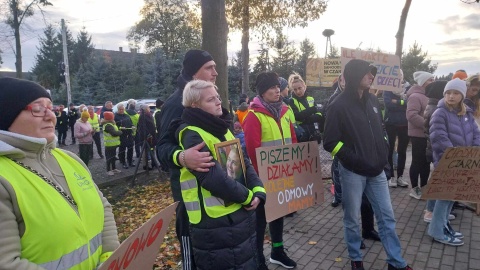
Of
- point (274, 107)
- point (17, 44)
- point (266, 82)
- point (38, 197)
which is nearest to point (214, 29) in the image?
point (266, 82)

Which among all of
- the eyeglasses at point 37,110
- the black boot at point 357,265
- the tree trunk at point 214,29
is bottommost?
the black boot at point 357,265

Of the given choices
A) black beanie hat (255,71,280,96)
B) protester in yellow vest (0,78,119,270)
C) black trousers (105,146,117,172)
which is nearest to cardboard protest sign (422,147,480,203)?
black beanie hat (255,71,280,96)

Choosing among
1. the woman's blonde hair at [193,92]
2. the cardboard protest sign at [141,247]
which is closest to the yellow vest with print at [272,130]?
the woman's blonde hair at [193,92]

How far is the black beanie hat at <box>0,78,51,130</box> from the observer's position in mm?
1572

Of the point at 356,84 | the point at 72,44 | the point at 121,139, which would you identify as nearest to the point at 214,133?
the point at 356,84

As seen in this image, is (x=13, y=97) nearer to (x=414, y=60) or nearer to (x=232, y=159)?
(x=232, y=159)

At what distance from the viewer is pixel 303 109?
5559mm

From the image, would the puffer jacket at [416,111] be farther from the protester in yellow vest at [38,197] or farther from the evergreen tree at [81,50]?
the evergreen tree at [81,50]

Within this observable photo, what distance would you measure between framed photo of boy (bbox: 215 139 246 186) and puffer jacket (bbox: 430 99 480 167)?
2.79 m

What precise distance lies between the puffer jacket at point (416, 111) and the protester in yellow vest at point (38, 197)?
536 cm

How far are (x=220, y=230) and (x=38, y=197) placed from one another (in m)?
1.26

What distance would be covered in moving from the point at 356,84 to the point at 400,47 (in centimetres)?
1025

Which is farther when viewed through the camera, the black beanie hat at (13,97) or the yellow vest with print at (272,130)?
the yellow vest with print at (272,130)

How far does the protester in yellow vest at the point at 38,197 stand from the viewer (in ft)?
4.74
